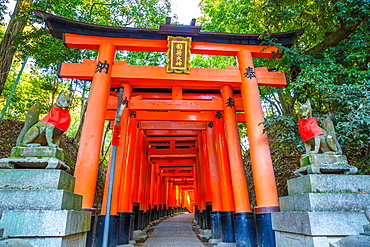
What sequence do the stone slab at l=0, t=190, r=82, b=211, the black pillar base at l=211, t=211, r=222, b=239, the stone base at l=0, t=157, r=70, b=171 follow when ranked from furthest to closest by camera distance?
the black pillar base at l=211, t=211, r=222, b=239 → the stone base at l=0, t=157, r=70, b=171 → the stone slab at l=0, t=190, r=82, b=211

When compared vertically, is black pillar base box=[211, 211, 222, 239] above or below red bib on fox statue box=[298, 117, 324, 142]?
below

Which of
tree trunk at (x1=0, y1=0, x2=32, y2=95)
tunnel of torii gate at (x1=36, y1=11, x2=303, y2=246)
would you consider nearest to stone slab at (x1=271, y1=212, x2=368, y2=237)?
tunnel of torii gate at (x1=36, y1=11, x2=303, y2=246)

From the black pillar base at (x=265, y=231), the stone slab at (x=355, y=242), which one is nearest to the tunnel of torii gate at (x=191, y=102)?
the black pillar base at (x=265, y=231)

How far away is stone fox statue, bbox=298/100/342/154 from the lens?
425cm

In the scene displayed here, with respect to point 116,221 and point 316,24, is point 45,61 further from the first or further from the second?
point 316,24

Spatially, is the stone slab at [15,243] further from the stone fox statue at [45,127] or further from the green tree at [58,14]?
the green tree at [58,14]

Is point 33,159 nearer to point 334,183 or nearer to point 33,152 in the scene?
point 33,152

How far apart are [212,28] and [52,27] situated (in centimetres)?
797

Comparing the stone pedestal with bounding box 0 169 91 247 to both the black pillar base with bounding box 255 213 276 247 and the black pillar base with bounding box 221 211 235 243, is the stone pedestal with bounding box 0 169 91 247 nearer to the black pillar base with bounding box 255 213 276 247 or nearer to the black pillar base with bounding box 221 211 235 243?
the black pillar base with bounding box 255 213 276 247

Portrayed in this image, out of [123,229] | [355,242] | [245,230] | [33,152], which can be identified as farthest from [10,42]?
[355,242]

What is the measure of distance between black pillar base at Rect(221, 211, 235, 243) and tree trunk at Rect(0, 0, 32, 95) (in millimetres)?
11062

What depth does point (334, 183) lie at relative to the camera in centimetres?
388

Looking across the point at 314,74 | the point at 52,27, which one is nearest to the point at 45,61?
the point at 52,27

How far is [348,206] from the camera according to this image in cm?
369
